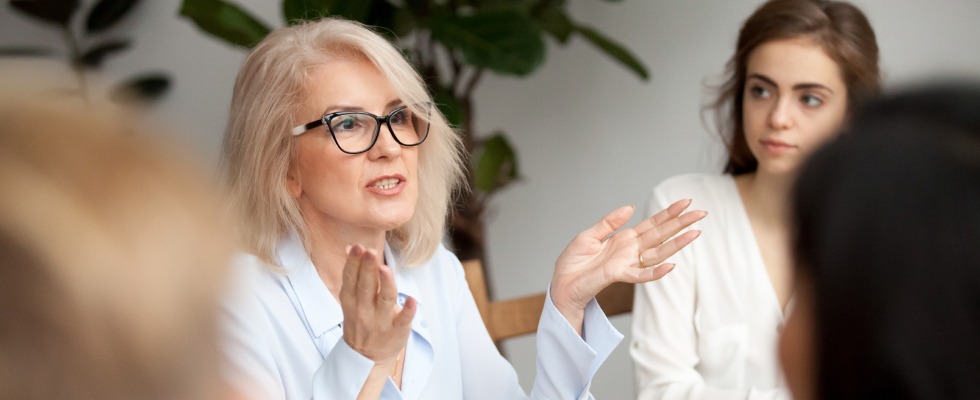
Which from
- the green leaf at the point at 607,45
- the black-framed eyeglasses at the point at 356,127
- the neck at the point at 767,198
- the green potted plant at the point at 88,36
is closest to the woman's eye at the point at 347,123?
the black-framed eyeglasses at the point at 356,127

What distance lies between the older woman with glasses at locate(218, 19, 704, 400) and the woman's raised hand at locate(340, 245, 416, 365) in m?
0.18

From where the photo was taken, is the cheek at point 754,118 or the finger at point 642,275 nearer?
the finger at point 642,275

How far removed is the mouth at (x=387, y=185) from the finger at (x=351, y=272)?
1.02 feet

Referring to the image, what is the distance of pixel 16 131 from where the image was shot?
348 mm

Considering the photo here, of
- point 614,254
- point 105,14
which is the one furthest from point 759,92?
point 105,14

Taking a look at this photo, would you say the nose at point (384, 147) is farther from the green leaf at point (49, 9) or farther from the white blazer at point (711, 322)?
the green leaf at point (49, 9)

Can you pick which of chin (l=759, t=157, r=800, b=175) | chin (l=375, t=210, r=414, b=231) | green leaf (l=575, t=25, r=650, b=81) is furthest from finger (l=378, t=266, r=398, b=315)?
green leaf (l=575, t=25, r=650, b=81)

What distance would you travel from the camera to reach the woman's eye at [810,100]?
144 cm

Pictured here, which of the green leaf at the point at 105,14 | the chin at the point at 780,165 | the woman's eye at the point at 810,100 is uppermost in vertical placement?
the green leaf at the point at 105,14

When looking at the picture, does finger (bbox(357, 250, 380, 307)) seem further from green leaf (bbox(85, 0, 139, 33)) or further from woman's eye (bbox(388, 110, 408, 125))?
green leaf (bbox(85, 0, 139, 33))

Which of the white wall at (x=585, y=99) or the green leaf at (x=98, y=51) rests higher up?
the green leaf at (x=98, y=51)

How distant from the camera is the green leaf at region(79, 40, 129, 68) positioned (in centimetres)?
244

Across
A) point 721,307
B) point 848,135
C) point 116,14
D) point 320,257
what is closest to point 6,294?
point 848,135

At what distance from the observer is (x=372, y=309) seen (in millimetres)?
902
